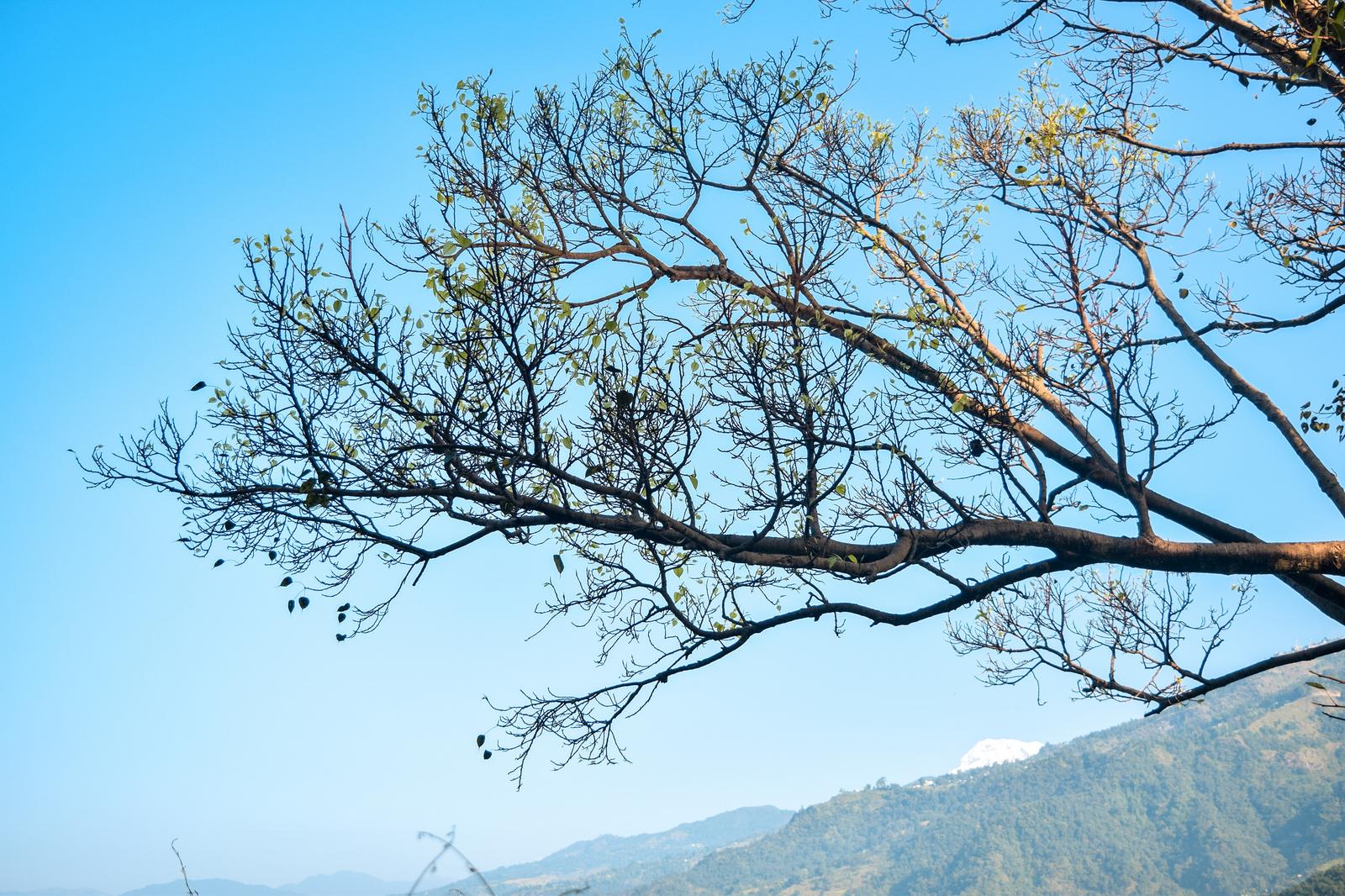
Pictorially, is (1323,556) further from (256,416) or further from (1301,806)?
(1301,806)

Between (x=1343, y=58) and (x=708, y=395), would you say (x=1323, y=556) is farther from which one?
(x=708, y=395)

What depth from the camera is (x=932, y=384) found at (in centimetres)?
750

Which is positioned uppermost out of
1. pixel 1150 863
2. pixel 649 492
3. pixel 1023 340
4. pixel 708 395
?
pixel 1023 340

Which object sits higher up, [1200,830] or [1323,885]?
[1200,830]

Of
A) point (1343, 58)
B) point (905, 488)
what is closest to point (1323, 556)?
point (905, 488)

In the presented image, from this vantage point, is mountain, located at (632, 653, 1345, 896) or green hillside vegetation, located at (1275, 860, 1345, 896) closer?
green hillside vegetation, located at (1275, 860, 1345, 896)

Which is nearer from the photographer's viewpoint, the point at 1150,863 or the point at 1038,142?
the point at 1038,142

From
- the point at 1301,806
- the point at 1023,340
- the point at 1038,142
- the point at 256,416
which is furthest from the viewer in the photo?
the point at 1301,806

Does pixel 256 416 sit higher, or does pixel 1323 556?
pixel 256 416

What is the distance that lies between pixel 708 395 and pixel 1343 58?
19.0ft

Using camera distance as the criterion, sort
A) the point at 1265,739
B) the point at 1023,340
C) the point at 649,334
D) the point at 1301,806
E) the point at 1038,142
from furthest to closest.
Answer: the point at 1265,739
the point at 1301,806
the point at 1038,142
the point at 1023,340
the point at 649,334

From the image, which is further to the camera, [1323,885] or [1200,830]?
[1200,830]

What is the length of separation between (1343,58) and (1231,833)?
213 meters

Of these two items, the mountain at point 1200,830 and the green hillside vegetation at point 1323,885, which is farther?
the mountain at point 1200,830
